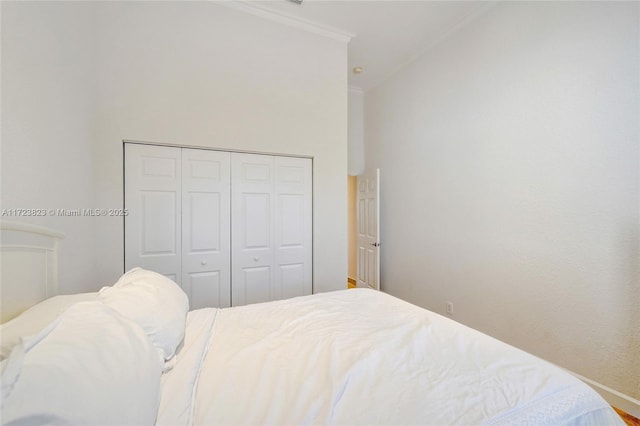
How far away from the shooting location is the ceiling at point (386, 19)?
2432 mm

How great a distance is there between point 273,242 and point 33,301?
170 centimetres

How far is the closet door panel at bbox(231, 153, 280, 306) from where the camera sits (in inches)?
96.8

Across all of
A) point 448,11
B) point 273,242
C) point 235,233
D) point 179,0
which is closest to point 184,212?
point 235,233

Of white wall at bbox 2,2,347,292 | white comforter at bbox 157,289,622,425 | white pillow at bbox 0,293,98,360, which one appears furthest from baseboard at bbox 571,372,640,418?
white pillow at bbox 0,293,98,360

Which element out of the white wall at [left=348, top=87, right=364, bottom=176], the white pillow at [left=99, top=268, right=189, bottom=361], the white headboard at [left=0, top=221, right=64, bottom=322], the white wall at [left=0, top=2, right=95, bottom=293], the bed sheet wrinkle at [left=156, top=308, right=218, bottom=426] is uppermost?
the white wall at [left=348, top=87, right=364, bottom=176]

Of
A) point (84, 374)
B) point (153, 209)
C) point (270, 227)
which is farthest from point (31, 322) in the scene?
point (270, 227)

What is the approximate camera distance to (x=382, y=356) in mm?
1059

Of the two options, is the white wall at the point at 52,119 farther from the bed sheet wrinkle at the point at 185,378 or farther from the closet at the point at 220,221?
the bed sheet wrinkle at the point at 185,378

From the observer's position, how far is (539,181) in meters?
2.06

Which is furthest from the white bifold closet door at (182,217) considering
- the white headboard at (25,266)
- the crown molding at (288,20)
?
the crown molding at (288,20)

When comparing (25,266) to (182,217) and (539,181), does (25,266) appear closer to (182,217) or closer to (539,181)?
(182,217)

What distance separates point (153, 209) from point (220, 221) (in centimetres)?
55

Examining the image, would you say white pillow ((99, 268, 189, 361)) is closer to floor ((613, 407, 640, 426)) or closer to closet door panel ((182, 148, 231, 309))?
closet door panel ((182, 148, 231, 309))

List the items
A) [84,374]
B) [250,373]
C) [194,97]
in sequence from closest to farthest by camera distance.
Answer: [84,374] → [250,373] → [194,97]
